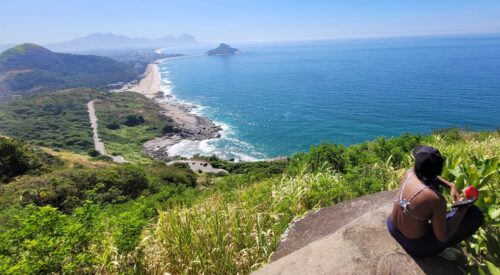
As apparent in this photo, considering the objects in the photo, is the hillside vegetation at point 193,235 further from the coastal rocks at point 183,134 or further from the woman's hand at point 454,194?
the coastal rocks at point 183,134

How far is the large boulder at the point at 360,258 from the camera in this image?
3.58 meters

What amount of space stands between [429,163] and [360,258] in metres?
1.33

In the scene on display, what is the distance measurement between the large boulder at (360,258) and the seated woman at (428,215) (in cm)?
16

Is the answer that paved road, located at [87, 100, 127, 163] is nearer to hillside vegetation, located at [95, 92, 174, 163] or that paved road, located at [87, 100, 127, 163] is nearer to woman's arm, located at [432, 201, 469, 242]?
hillside vegetation, located at [95, 92, 174, 163]

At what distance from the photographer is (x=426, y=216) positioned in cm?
351

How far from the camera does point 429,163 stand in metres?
3.40

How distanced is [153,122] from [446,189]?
307ft

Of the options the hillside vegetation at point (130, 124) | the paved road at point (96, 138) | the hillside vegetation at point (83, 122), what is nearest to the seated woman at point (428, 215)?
the hillside vegetation at point (83, 122)

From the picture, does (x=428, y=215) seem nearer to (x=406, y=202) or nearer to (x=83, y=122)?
(x=406, y=202)

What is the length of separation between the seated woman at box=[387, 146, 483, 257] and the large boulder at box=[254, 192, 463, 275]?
156mm

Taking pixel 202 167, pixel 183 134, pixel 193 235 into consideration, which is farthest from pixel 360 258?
pixel 183 134

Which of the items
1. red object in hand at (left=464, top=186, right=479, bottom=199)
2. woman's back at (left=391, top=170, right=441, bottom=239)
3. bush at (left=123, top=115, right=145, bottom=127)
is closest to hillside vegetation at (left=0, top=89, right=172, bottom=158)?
bush at (left=123, top=115, right=145, bottom=127)

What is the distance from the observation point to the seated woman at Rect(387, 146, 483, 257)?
11.2ft

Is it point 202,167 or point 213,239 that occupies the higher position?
point 213,239
